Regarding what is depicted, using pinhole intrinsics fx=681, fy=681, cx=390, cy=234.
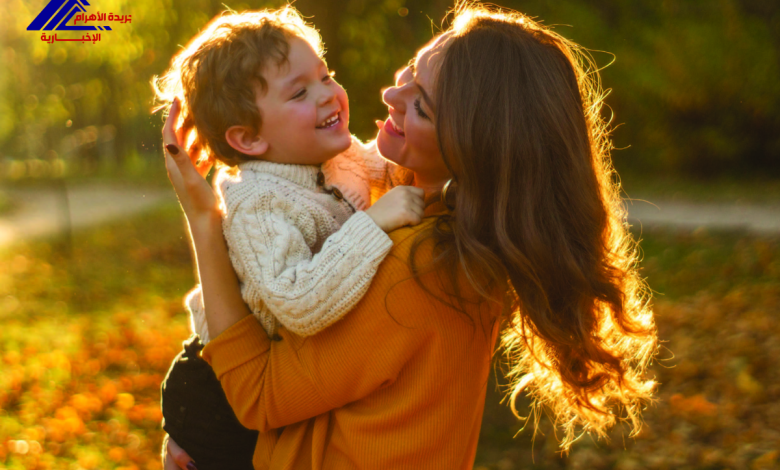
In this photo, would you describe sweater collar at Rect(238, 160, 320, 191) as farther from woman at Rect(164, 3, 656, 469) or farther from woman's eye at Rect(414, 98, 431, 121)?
woman's eye at Rect(414, 98, 431, 121)

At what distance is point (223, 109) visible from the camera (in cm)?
209

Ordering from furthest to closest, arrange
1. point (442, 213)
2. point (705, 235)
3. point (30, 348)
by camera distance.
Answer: point (705, 235)
point (30, 348)
point (442, 213)

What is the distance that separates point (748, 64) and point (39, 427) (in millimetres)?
10958

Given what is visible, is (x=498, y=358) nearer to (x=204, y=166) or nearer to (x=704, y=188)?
(x=204, y=166)

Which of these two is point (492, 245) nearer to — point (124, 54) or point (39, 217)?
point (124, 54)

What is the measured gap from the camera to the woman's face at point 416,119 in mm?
1896

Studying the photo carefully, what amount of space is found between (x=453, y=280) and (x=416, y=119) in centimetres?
49

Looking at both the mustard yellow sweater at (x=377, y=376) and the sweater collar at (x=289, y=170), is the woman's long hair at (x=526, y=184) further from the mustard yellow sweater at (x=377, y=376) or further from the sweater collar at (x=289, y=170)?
the sweater collar at (x=289, y=170)

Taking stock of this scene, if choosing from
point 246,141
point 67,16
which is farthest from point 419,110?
point 67,16

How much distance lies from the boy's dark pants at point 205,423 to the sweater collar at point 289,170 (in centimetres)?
58

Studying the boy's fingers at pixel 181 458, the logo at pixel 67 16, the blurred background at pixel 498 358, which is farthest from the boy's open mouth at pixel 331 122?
the logo at pixel 67 16

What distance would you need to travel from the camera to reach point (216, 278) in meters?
1.87

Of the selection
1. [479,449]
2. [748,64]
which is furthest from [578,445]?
[748,64]

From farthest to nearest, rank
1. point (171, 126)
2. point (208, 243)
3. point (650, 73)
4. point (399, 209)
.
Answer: point (650, 73) < point (171, 126) < point (208, 243) < point (399, 209)
